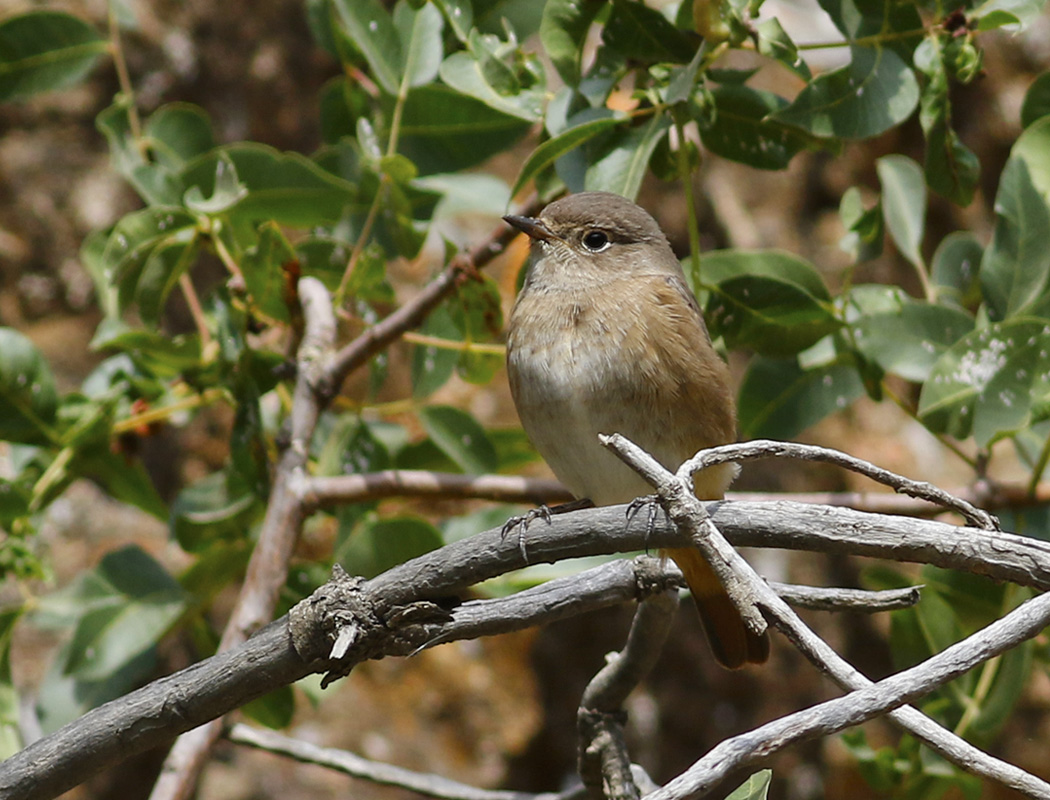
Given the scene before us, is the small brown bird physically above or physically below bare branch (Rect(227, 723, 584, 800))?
above

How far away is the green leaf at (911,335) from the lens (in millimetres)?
2951

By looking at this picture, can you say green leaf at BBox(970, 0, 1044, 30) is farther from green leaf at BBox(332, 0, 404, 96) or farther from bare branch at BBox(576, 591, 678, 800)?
green leaf at BBox(332, 0, 404, 96)

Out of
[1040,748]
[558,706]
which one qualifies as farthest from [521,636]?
[1040,748]

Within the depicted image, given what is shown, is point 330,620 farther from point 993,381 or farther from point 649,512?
point 993,381

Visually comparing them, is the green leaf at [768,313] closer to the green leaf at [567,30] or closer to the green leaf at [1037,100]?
the green leaf at [567,30]

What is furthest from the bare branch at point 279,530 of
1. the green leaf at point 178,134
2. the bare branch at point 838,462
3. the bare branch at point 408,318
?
the bare branch at point 838,462

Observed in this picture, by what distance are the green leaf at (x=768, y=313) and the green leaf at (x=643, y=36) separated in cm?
56

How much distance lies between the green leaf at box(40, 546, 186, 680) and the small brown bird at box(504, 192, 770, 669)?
3.80 feet

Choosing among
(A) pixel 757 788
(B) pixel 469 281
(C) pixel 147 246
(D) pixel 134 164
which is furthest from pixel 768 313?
(D) pixel 134 164

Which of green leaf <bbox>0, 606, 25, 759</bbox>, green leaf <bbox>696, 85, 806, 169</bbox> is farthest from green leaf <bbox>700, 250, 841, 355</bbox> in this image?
green leaf <bbox>0, 606, 25, 759</bbox>

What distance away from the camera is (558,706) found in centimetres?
448

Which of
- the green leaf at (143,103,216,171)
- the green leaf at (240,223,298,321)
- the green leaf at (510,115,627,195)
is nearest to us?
the green leaf at (510,115,627,195)

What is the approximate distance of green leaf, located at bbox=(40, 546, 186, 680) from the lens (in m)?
3.05

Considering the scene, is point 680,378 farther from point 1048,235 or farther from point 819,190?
point 819,190
